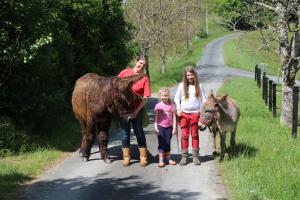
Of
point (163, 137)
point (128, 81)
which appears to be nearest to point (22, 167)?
point (128, 81)

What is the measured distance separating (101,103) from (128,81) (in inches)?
29.0

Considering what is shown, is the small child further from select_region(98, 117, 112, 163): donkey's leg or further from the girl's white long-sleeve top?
select_region(98, 117, 112, 163): donkey's leg

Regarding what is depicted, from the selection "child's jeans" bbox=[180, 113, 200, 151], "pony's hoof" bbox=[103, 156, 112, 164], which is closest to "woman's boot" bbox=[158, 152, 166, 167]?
"child's jeans" bbox=[180, 113, 200, 151]

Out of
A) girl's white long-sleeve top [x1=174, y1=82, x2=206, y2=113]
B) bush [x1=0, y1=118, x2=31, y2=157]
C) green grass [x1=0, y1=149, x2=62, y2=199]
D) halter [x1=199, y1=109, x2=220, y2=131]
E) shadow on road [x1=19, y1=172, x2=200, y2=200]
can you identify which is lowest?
shadow on road [x1=19, y1=172, x2=200, y2=200]

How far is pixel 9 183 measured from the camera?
7.65 m

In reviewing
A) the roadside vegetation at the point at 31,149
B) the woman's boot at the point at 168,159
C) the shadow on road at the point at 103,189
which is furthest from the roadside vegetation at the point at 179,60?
the shadow on road at the point at 103,189

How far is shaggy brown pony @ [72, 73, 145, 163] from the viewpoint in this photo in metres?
8.51

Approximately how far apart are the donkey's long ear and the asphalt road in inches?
60.9

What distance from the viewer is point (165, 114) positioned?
8.56m

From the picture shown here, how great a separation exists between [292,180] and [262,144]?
2977 mm

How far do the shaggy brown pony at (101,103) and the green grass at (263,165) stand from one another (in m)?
2.17

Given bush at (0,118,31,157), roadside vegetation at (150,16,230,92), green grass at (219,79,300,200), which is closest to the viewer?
green grass at (219,79,300,200)

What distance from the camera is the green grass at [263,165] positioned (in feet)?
20.8

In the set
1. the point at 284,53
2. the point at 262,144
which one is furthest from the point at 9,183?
the point at 284,53
